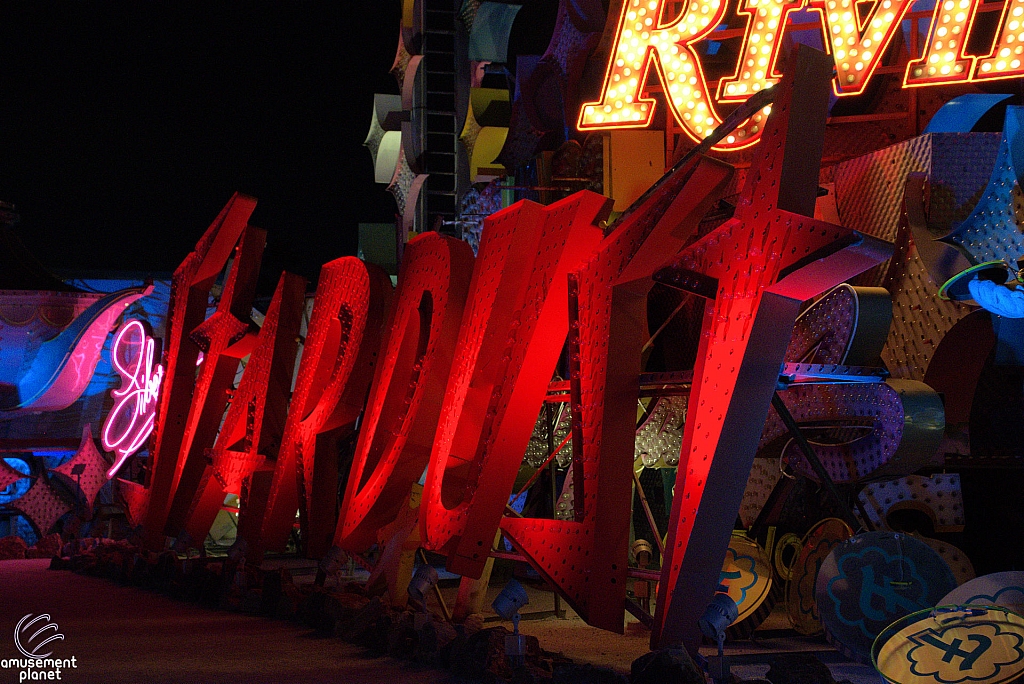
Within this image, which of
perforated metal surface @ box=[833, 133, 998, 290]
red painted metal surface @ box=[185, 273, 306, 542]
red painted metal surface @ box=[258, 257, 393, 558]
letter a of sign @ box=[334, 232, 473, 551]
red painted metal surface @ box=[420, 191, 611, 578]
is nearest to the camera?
red painted metal surface @ box=[420, 191, 611, 578]

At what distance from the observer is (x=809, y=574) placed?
898cm

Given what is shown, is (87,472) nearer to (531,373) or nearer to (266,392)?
(266,392)

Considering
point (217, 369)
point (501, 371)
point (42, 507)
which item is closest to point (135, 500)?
point (217, 369)

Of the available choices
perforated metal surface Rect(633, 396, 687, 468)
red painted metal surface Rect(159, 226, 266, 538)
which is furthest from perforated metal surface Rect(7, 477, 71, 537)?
perforated metal surface Rect(633, 396, 687, 468)

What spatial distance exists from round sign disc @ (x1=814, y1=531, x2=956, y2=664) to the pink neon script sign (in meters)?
12.7

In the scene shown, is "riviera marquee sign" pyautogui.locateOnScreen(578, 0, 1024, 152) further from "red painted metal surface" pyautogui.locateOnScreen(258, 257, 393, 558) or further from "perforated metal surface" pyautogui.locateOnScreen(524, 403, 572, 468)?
"perforated metal surface" pyautogui.locateOnScreen(524, 403, 572, 468)

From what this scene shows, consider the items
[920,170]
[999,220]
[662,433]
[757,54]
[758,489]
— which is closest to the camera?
[999,220]

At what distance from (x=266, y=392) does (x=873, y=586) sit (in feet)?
23.4

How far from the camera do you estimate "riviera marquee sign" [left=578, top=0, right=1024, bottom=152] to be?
917 cm

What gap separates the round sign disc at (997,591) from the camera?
6.66 meters

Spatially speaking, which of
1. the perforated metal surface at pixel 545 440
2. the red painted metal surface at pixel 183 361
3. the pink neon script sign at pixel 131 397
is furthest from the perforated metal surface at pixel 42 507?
the perforated metal surface at pixel 545 440

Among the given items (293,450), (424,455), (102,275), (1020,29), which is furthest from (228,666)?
(102,275)

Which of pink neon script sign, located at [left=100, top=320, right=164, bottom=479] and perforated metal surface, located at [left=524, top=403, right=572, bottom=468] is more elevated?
pink neon script sign, located at [left=100, top=320, right=164, bottom=479]

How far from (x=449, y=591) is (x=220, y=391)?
3891mm
